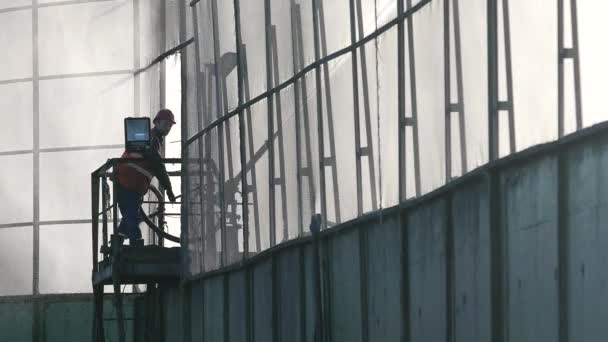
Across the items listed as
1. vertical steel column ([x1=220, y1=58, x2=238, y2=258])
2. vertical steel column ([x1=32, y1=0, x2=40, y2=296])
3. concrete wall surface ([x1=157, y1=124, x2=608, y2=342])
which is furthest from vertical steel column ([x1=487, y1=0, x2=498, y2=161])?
vertical steel column ([x1=32, y1=0, x2=40, y2=296])

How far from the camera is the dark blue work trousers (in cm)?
3020

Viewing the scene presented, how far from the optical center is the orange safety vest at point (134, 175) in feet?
99.7

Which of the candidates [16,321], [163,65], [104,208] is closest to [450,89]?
[104,208]

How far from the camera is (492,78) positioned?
656 inches

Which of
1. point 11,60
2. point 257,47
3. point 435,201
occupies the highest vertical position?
point 11,60

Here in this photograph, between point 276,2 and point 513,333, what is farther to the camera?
point 276,2

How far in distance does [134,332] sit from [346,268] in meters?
15.5

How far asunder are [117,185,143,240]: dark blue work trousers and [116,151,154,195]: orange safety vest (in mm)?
91

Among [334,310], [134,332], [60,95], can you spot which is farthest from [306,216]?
[60,95]

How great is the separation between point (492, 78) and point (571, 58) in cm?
199

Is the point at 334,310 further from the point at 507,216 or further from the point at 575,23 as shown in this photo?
the point at 575,23

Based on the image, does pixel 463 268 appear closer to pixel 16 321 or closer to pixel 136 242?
pixel 136 242

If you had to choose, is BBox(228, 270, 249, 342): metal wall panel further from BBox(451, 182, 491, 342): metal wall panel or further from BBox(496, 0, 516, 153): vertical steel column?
BBox(496, 0, 516, 153): vertical steel column

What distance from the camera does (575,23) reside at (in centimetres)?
1462
